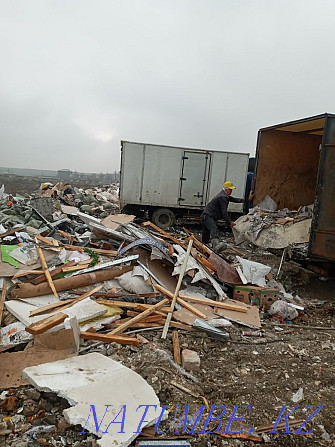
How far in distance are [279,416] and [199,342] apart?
1375 mm

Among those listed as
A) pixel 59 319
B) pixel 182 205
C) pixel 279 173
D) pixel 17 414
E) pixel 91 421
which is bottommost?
pixel 17 414

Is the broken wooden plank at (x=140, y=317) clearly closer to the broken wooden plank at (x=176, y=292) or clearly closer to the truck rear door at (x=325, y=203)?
the broken wooden plank at (x=176, y=292)

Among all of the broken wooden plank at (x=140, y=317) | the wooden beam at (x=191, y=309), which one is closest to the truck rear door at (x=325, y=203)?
the wooden beam at (x=191, y=309)

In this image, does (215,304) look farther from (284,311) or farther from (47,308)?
(47,308)

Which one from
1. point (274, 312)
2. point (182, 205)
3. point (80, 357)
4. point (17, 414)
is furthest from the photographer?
point (182, 205)

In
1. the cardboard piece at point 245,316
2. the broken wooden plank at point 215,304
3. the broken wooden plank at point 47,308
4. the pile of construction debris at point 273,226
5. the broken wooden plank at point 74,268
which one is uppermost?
the pile of construction debris at point 273,226

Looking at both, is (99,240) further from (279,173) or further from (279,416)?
(279,416)

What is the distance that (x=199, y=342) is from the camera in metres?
4.05

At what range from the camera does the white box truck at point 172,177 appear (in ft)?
37.9

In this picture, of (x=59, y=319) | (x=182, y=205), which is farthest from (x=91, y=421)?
(x=182, y=205)

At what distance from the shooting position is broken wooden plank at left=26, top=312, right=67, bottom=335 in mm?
3447

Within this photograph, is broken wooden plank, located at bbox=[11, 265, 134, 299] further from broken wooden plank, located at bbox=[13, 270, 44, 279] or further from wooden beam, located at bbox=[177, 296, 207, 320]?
wooden beam, located at bbox=[177, 296, 207, 320]

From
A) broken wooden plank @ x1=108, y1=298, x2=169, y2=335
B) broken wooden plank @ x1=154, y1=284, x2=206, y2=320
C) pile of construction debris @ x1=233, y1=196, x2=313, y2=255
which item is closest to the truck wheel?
pile of construction debris @ x1=233, y1=196, x2=313, y2=255

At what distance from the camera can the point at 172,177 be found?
38.7ft
